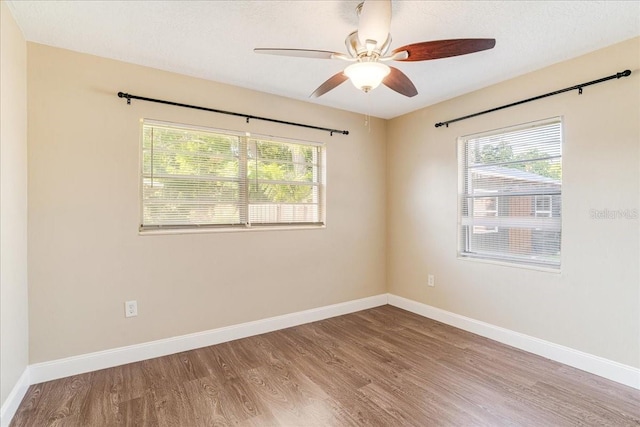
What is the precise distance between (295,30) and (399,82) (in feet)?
2.56

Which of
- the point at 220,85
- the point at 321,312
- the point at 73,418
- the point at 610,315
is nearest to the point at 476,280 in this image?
the point at 610,315

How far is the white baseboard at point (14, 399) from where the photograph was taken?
1785 mm

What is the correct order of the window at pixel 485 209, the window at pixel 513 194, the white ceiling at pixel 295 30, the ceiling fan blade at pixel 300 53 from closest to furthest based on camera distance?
the ceiling fan blade at pixel 300 53 → the white ceiling at pixel 295 30 → the window at pixel 513 194 → the window at pixel 485 209

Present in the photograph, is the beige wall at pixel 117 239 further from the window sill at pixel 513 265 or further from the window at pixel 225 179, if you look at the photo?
the window sill at pixel 513 265

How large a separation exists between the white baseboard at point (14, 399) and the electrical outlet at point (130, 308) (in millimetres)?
654

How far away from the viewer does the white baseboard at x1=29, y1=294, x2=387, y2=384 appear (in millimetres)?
2301

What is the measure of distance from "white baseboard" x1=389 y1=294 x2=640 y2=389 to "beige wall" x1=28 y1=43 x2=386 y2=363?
1521 mm

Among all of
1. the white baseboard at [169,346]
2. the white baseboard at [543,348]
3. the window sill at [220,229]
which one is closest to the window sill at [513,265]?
the white baseboard at [543,348]

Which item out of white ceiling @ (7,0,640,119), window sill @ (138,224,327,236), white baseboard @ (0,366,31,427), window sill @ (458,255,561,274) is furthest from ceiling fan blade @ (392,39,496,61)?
white baseboard @ (0,366,31,427)

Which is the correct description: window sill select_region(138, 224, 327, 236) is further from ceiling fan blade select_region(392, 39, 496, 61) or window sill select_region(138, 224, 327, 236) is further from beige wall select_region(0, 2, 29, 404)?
ceiling fan blade select_region(392, 39, 496, 61)

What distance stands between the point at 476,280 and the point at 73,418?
3365 millimetres

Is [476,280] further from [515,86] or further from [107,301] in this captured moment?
[107,301]

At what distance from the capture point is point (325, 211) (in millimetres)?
3650

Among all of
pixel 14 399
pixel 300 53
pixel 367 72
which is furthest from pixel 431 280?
pixel 14 399
